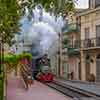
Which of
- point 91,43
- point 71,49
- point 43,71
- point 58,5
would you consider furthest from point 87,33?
point 58,5

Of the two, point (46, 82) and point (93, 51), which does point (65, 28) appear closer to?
point (93, 51)

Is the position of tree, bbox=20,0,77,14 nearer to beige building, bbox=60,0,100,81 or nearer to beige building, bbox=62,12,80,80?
beige building, bbox=60,0,100,81

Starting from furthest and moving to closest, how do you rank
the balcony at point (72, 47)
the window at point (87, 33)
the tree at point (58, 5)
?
1. the balcony at point (72, 47)
2. the window at point (87, 33)
3. the tree at point (58, 5)

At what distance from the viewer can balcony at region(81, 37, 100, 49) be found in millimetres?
43994

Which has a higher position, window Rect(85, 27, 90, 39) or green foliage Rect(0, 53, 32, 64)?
window Rect(85, 27, 90, 39)

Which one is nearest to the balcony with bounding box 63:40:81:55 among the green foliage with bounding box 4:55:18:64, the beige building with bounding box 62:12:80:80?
the beige building with bounding box 62:12:80:80

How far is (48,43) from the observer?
45844 millimetres

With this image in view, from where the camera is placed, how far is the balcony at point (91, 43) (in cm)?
4399

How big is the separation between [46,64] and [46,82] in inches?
123

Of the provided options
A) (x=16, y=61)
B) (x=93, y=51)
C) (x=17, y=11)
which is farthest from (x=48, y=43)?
(x=17, y=11)

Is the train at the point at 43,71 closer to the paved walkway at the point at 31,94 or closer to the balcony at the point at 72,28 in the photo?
the balcony at the point at 72,28

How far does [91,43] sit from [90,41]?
1.08 feet

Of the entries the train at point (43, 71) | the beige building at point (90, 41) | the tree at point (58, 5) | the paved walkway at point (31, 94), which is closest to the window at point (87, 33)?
the beige building at point (90, 41)

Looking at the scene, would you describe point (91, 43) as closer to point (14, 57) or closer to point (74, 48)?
point (74, 48)
